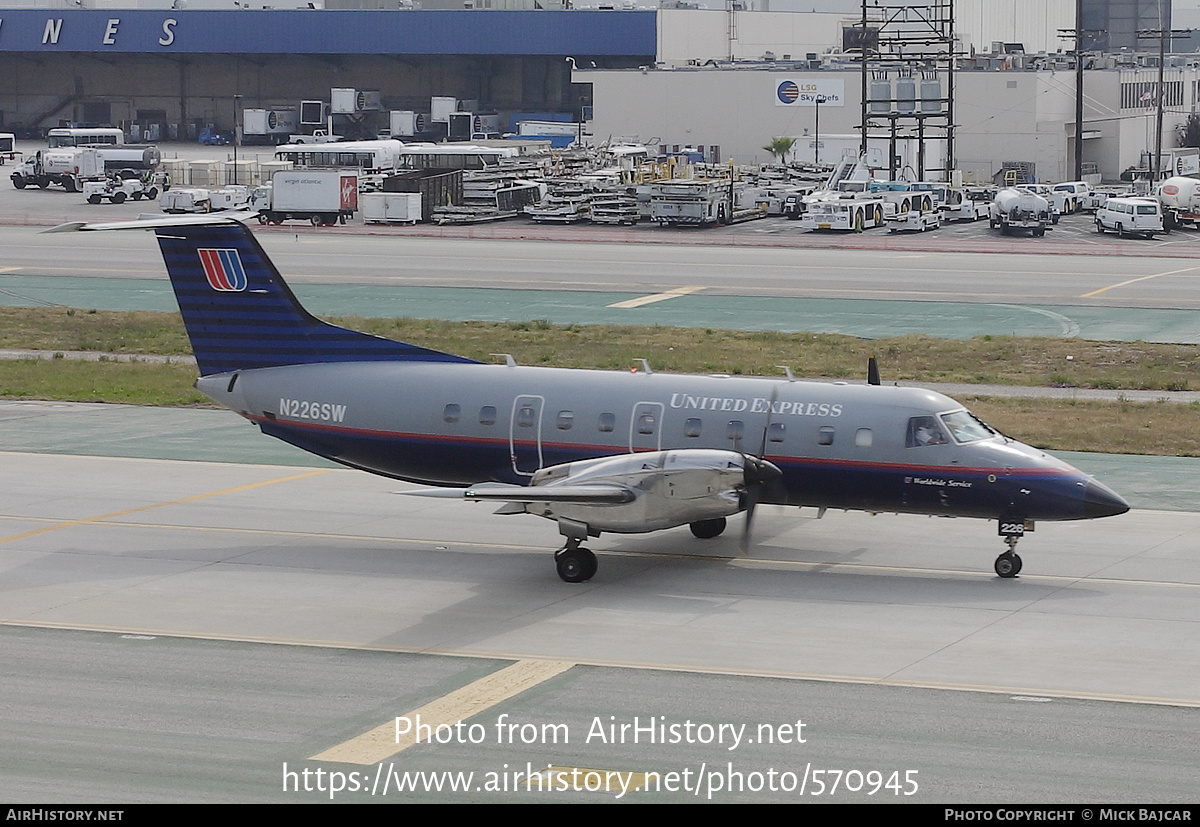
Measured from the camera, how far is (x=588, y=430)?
26719 millimetres

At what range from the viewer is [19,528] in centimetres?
2914

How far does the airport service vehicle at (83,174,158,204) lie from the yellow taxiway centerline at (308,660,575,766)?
9296 cm

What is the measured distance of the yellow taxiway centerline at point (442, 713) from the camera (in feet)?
57.9

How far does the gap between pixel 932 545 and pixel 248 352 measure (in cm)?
1298

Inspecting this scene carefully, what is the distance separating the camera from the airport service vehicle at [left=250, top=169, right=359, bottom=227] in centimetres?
9081

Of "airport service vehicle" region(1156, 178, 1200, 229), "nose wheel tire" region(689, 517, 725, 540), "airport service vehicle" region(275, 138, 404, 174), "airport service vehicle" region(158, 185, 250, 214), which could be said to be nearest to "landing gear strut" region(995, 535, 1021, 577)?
"nose wheel tire" region(689, 517, 725, 540)

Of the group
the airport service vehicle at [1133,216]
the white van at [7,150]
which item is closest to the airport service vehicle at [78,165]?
the white van at [7,150]

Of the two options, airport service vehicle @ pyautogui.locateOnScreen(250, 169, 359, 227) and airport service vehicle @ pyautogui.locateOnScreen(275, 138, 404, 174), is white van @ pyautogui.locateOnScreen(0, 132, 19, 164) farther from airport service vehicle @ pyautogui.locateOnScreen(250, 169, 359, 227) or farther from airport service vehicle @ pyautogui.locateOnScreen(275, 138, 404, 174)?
airport service vehicle @ pyautogui.locateOnScreen(250, 169, 359, 227)

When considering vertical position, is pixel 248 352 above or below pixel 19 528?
above

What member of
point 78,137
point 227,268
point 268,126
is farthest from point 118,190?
point 227,268

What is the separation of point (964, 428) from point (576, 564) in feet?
22.2
